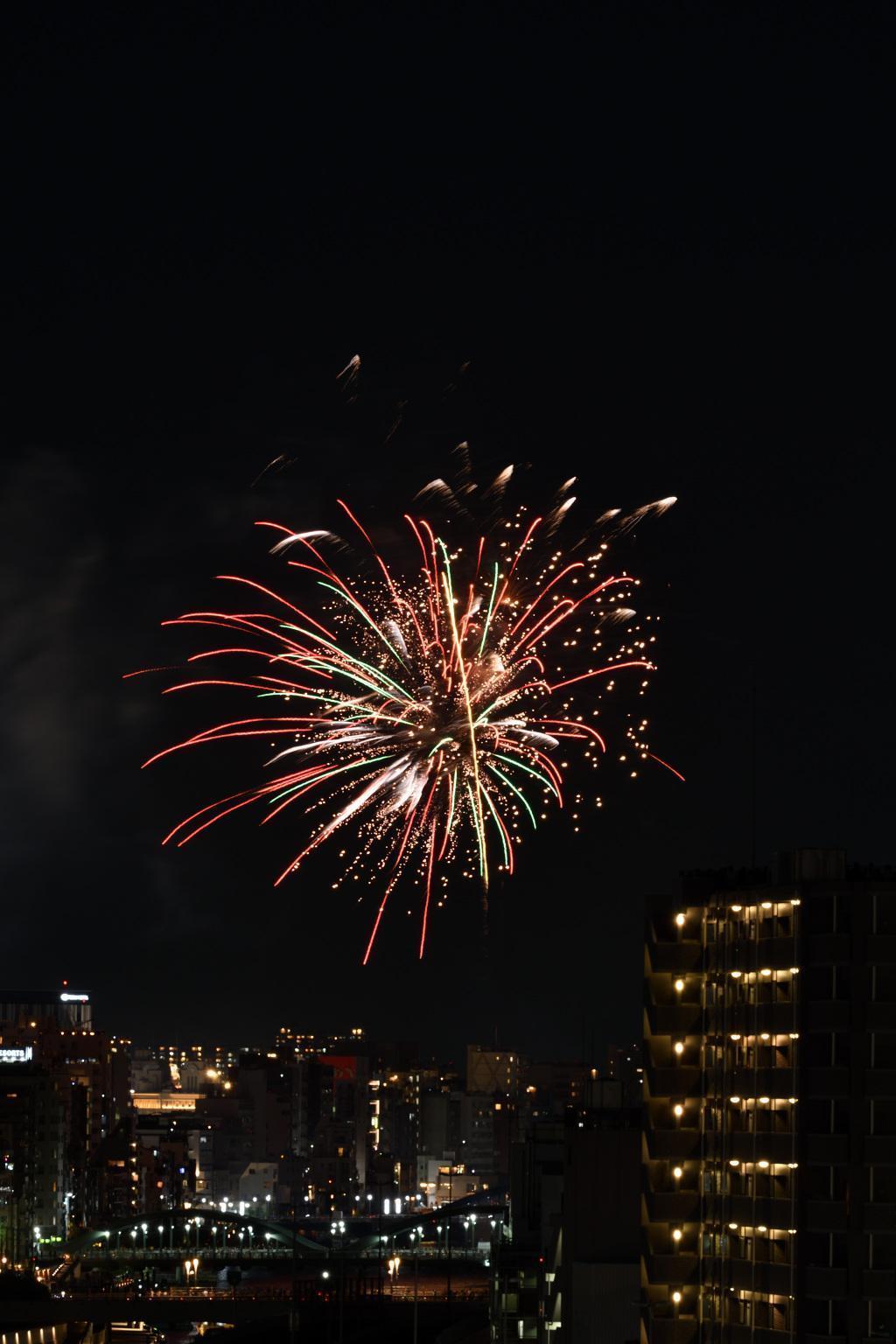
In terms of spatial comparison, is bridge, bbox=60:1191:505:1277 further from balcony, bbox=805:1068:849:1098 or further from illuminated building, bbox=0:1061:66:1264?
balcony, bbox=805:1068:849:1098

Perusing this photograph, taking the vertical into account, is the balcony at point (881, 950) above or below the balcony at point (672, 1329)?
above

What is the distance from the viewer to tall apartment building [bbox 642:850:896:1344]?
98.4ft

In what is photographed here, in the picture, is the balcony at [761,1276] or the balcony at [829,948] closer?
the balcony at [761,1276]

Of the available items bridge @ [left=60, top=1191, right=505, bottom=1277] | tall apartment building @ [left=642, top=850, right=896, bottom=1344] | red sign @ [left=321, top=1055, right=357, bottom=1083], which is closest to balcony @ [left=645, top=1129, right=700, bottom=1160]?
tall apartment building @ [left=642, top=850, right=896, bottom=1344]

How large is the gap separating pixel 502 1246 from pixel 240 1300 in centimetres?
3591

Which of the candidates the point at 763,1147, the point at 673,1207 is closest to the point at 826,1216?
the point at 763,1147

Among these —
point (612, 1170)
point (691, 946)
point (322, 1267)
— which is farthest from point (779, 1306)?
point (322, 1267)

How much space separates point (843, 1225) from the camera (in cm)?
2995

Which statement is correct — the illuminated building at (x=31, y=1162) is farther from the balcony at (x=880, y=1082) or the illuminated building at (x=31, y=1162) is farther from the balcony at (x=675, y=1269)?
the balcony at (x=880, y=1082)

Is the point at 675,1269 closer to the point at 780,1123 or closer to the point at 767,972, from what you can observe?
the point at 780,1123

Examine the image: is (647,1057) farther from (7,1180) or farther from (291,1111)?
(291,1111)

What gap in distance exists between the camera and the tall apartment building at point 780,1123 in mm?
29984

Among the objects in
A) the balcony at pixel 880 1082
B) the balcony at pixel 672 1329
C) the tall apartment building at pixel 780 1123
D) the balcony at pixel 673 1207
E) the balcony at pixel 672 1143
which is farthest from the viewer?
the balcony at pixel 672 1143

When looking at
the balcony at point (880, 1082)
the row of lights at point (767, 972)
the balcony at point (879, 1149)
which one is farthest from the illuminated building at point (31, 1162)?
the balcony at point (880, 1082)
